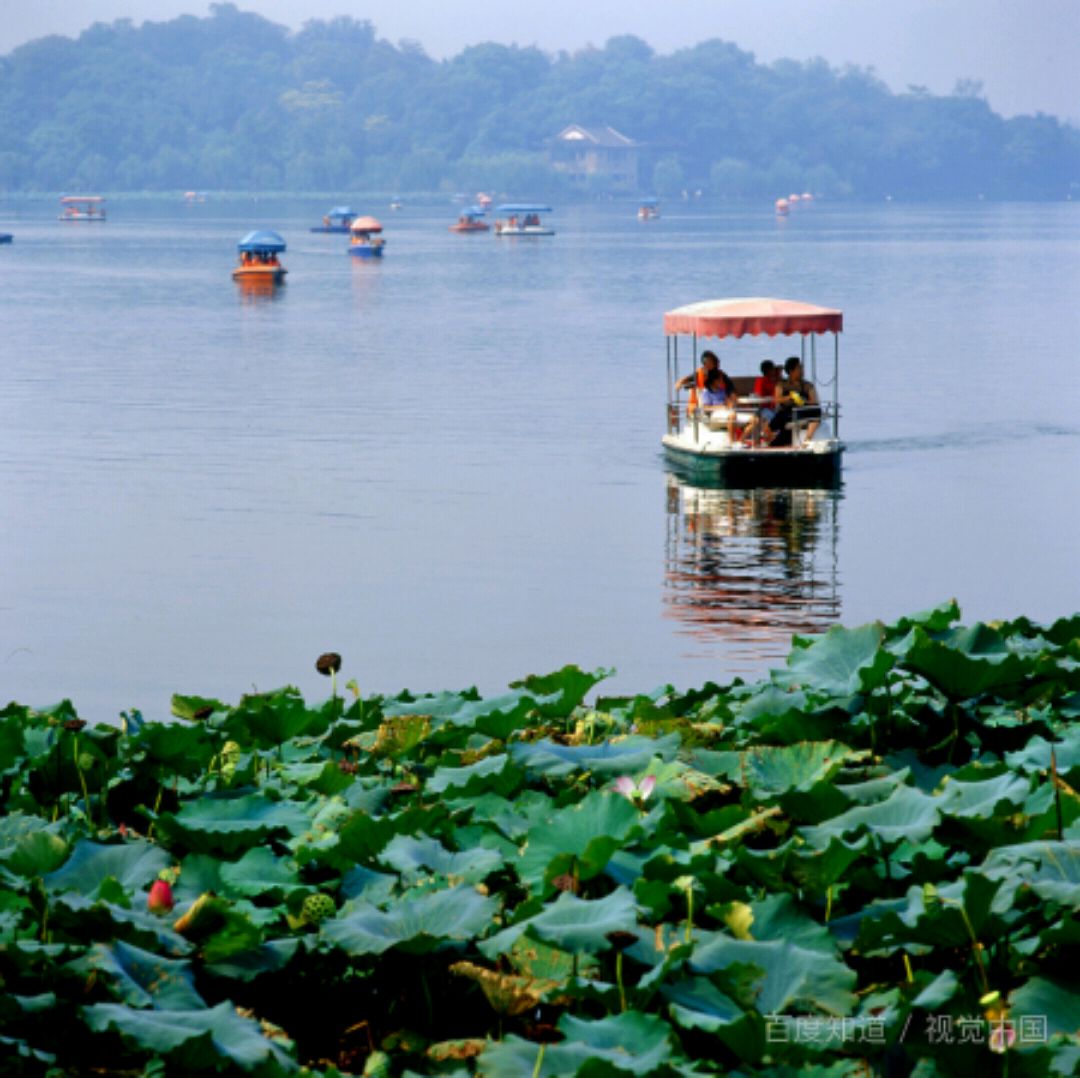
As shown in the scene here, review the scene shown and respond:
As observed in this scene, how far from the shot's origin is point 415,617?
612 inches

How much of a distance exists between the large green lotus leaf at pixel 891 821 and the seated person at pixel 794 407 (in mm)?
17164

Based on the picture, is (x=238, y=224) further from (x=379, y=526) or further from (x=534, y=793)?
(x=534, y=793)

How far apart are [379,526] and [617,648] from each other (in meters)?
6.22

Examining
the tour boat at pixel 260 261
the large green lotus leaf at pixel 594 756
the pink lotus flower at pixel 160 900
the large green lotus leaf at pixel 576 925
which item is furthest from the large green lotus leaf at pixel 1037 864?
the tour boat at pixel 260 261

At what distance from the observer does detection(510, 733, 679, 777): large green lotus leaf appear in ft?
14.5

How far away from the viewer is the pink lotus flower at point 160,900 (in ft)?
11.7

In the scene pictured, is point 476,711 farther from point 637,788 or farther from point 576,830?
point 576,830

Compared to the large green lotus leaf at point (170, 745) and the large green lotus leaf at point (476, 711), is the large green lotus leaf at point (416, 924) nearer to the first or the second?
the large green lotus leaf at point (170, 745)

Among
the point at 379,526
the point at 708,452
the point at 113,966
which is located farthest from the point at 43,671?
the point at 113,966

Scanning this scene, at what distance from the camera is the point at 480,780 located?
14.3 ft

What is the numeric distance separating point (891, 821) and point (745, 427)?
17918 mm

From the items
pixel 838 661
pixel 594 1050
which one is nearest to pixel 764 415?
pixel 838 661

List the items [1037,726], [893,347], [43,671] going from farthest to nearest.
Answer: [893,347], [43,671], [1037,726]

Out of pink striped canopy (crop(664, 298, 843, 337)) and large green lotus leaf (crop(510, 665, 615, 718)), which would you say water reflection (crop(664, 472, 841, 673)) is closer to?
pink striped canopy (crop(664, 298, 843, 337))
